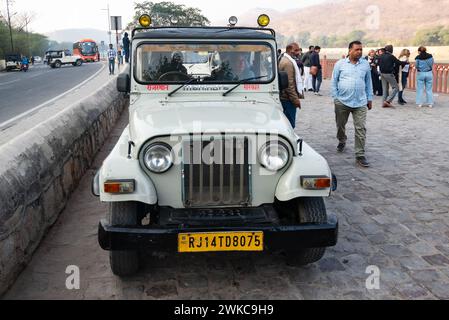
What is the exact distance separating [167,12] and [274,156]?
49731mm

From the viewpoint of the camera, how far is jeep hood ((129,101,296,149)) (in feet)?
11.2

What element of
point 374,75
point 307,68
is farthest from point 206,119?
point 307,68

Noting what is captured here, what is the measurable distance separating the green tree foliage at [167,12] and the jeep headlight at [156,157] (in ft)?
155

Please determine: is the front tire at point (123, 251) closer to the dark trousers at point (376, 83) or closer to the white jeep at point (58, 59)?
the dark trousers at point (376, 83)

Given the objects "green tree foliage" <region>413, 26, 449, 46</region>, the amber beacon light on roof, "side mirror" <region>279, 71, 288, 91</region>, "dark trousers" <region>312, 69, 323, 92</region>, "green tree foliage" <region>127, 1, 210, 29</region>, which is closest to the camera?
"side mirror" <region>279, 71, 288, 91</region>

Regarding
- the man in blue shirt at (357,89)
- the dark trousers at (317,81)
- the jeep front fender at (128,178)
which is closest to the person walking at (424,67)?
the dark trousers at (317,81)

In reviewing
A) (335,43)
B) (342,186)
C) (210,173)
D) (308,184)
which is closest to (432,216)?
(342,186)

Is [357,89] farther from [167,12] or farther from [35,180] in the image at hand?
[167,12]

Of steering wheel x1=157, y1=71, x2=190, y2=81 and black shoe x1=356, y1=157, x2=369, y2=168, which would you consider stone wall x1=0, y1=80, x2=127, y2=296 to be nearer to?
steering wheel x1=157, y1=71, x2=190, y2=81

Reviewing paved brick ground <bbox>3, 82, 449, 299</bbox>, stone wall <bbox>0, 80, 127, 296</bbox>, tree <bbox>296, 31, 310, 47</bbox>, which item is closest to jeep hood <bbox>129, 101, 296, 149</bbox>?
stone wall <bbox>0, 80, 127, 296</bbox>

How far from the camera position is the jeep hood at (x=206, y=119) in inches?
134

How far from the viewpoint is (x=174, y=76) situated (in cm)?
465

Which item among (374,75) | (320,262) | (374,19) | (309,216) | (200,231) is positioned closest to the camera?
(200,231)

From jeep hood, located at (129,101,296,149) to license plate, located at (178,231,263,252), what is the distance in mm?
738
